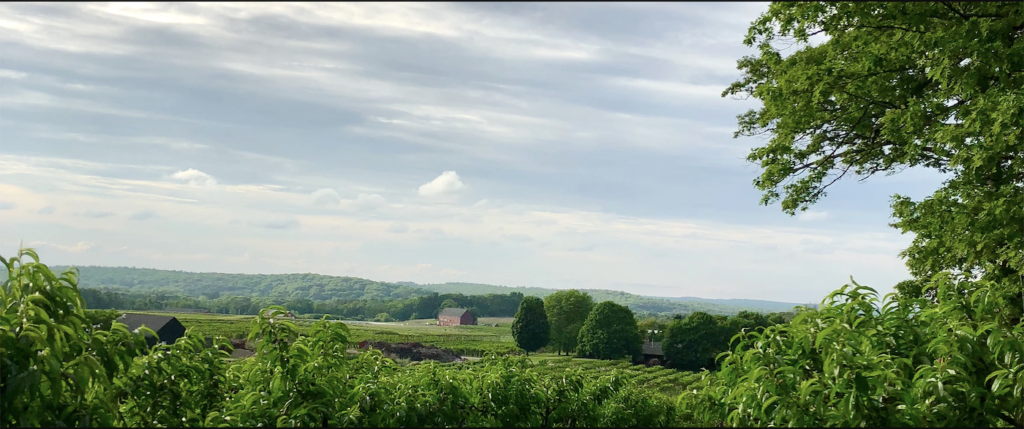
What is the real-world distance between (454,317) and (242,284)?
67.2 ft

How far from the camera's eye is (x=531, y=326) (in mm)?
62688

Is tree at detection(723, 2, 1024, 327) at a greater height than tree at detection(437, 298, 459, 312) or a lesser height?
greater

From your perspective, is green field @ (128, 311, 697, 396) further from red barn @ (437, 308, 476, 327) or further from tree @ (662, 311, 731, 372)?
tree @ (662, 311, 731, 372)

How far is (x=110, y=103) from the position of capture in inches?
610

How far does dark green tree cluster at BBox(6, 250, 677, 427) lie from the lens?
174 cm

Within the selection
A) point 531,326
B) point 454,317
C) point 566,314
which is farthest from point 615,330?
point 454,317

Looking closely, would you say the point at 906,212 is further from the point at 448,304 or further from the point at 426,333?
the point at 448,304

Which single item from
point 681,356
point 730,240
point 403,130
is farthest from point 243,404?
point 730,240

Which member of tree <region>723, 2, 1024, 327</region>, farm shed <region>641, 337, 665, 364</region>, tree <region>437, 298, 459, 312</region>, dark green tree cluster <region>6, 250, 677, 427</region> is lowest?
farm shed <region>641, 337, 665, 364</region>

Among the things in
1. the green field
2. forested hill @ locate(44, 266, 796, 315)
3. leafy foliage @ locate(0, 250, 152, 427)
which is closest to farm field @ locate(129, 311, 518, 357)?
the green field

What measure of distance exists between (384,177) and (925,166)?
148 ft

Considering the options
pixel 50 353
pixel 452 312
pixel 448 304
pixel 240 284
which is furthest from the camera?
pixel 448 304

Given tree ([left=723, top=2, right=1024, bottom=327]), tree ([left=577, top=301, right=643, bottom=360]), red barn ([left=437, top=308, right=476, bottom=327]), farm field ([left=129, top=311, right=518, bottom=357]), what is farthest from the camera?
red barn ([left=437, top=308, right=476, bottom=327])

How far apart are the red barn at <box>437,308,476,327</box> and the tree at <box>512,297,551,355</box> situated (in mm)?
6666
